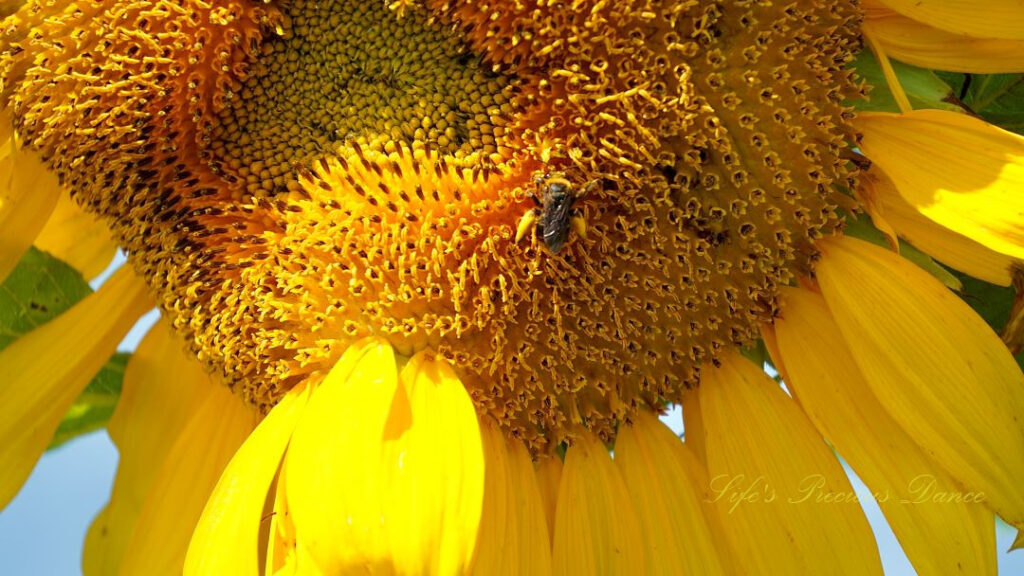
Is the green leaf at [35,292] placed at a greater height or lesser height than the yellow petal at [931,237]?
greater

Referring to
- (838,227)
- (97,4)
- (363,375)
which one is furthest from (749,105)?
(97,4)

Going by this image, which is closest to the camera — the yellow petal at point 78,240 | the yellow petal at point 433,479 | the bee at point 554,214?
the yellow petal at point 433,479

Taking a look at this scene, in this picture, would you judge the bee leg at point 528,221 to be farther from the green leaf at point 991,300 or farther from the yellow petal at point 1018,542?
the yellow petal at point 1018,542

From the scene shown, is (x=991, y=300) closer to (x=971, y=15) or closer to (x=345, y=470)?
(x=971, y=15)

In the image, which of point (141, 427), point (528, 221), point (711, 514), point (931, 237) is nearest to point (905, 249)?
point (931, 237)

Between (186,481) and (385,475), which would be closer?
(385,475)

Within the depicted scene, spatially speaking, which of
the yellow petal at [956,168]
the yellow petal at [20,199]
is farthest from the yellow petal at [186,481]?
the yellow petal at [956,168]

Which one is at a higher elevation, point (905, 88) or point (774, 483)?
point (905, 88)

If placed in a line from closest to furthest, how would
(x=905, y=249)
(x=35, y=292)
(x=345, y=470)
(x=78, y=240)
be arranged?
(x=345, y=470) → (x=905, y=249) → (x=35, y=292) → (x=78, y=240)

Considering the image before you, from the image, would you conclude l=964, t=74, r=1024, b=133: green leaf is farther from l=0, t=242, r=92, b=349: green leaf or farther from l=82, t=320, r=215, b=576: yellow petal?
l=0, t=242, r=92, b=349: green leaf
